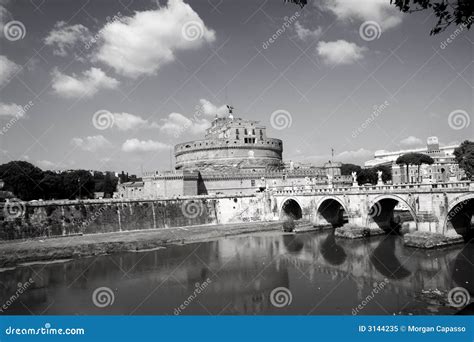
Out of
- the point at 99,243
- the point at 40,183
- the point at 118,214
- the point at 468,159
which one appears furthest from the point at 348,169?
the point at 99,243

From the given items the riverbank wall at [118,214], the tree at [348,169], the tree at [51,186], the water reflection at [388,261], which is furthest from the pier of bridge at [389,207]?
the tree at [51,186]

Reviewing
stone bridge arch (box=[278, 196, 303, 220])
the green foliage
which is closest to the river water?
stone bridge arch (box=[278, 196, 303, 220])

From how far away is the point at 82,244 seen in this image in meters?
20.1

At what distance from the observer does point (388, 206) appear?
23234 mm

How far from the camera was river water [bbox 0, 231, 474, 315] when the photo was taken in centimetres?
1130

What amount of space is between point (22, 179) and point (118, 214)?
14.5 meters

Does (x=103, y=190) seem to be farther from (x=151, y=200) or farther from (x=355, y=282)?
(x=355, y=282)

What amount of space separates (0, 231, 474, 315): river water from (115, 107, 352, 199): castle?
42.0ft

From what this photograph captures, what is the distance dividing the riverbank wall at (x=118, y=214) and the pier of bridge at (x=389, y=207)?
10.4 ft

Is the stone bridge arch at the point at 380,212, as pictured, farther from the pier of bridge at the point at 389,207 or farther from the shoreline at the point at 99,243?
the shoreline at the point at 99,243

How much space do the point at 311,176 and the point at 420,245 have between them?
20.8m

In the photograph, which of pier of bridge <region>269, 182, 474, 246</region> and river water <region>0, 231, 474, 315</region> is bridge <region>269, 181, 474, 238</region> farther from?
river water <region>0, 231, 474, 315</region>

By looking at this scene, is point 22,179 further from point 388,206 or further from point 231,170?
point 388,206
